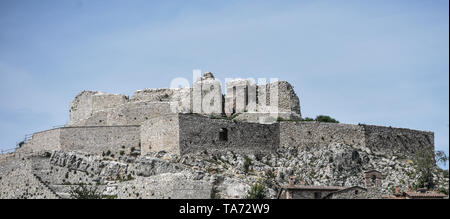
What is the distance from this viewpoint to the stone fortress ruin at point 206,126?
275 ft

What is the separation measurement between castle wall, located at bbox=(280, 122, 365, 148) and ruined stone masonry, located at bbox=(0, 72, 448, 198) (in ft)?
0.26

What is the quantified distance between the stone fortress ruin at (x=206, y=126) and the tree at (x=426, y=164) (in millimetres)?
1418

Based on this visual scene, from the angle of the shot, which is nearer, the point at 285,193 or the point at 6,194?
the point at 285,193

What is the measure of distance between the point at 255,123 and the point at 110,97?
46.5 ft

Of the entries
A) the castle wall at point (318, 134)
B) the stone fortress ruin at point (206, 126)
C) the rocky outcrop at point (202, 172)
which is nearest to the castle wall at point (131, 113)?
the stone fortress ruin at point (206, 126)

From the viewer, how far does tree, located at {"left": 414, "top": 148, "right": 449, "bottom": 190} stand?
8256cm

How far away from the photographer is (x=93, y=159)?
272 feet

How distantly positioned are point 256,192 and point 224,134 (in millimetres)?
11740

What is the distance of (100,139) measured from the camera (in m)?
85.2

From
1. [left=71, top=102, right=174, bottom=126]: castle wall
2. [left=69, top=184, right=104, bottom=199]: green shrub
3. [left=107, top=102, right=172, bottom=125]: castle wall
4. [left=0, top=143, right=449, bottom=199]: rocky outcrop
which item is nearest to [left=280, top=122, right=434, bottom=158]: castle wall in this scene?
[left=0, top=143, right=449, bottom=199]: rocky outcrop

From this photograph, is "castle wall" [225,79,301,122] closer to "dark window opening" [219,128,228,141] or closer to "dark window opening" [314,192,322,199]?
"dark window opening" [219,128,228,141]

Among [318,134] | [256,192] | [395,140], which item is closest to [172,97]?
[318,134]
